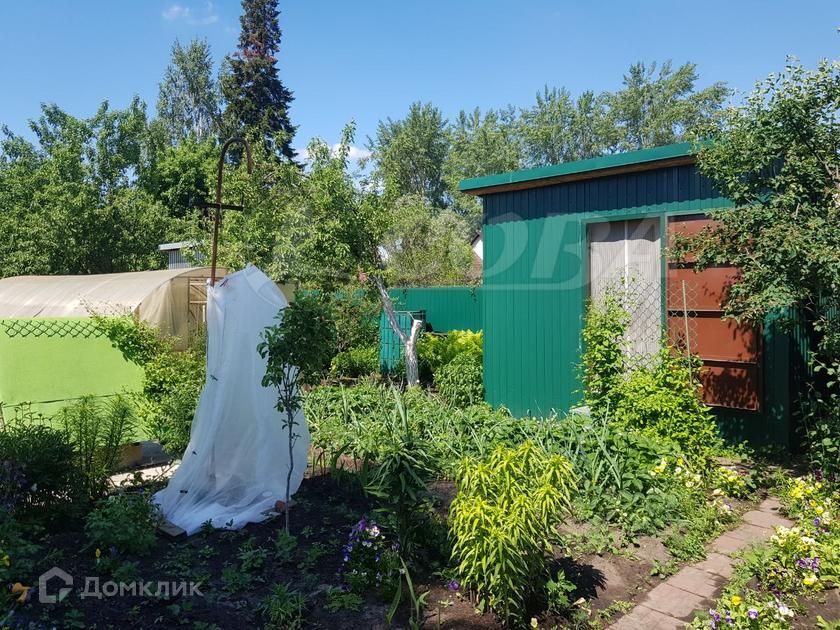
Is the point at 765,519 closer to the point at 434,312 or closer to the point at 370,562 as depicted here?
the point at 370,562

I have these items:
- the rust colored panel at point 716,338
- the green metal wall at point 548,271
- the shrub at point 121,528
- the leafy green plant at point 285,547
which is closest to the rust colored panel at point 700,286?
the rust colored panel at point 716,338

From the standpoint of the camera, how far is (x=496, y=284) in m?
7.84

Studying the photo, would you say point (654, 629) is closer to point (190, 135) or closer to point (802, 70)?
point (802, 70)

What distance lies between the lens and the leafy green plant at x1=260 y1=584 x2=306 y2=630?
2945 mm

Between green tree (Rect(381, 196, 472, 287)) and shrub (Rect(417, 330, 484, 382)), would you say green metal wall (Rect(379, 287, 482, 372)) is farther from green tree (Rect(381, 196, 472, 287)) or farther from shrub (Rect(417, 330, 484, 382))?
green tree (Rect(381, 196, 472, 287))

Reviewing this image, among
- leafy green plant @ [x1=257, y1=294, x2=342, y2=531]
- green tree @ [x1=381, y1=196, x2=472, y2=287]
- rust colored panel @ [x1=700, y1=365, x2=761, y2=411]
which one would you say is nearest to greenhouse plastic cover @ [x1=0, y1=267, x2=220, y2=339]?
leafy green plant @ [x1=257, y1=294, x2=342, y2=531]

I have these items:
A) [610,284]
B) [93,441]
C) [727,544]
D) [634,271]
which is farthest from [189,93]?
[727,544]

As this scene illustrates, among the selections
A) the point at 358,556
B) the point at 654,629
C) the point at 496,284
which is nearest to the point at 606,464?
the point at 654,629

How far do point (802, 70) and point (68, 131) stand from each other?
18.2 meters

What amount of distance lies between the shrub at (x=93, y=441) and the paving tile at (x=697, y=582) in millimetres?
3945

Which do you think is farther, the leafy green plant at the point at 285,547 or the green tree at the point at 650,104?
the green tree at the point at 650,104

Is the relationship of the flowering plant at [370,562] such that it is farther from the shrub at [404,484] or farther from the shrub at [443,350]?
the shrub at [443,350]

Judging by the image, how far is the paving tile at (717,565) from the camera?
3.62 m

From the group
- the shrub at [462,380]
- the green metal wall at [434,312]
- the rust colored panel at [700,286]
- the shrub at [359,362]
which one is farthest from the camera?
the green metal wall at [434,312]
